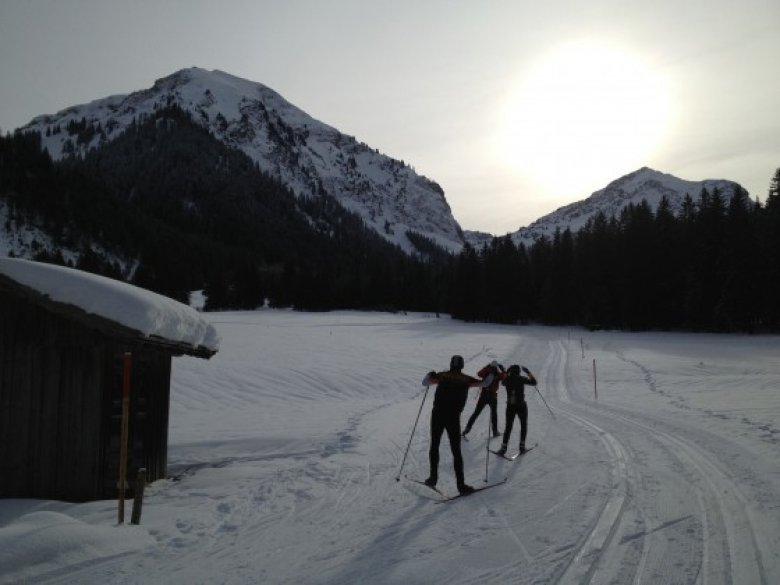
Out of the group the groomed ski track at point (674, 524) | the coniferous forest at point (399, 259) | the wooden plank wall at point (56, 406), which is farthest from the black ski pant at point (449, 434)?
the coniferous forest at point (399, 259)

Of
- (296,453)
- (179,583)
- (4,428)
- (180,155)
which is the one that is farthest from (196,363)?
(180,155)

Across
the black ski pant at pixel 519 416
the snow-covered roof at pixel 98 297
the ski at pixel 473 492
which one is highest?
the snow-covered roof at pixel 98 297

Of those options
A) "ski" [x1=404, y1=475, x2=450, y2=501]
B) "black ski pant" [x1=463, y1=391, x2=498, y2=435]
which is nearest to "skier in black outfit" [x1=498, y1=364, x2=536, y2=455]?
"black ski pant" [x1=463, y1=391, x2=498, y2=435]

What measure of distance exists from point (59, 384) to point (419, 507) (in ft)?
17.5

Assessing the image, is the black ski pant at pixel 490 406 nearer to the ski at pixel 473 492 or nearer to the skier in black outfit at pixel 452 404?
the ski at pixel 473 492

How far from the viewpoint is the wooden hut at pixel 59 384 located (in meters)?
6.98

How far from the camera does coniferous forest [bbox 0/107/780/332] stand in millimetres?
44750

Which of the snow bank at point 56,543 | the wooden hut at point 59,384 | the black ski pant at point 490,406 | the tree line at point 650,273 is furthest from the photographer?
the tree line at point 650,273

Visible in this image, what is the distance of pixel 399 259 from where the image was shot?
115562 millimetres

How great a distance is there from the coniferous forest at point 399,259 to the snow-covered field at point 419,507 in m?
34.4

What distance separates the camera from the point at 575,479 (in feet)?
24.9

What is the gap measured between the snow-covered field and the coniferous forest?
113 ft

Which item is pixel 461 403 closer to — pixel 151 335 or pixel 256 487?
pixel 256 487

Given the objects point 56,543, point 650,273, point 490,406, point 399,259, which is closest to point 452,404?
point 490,406
